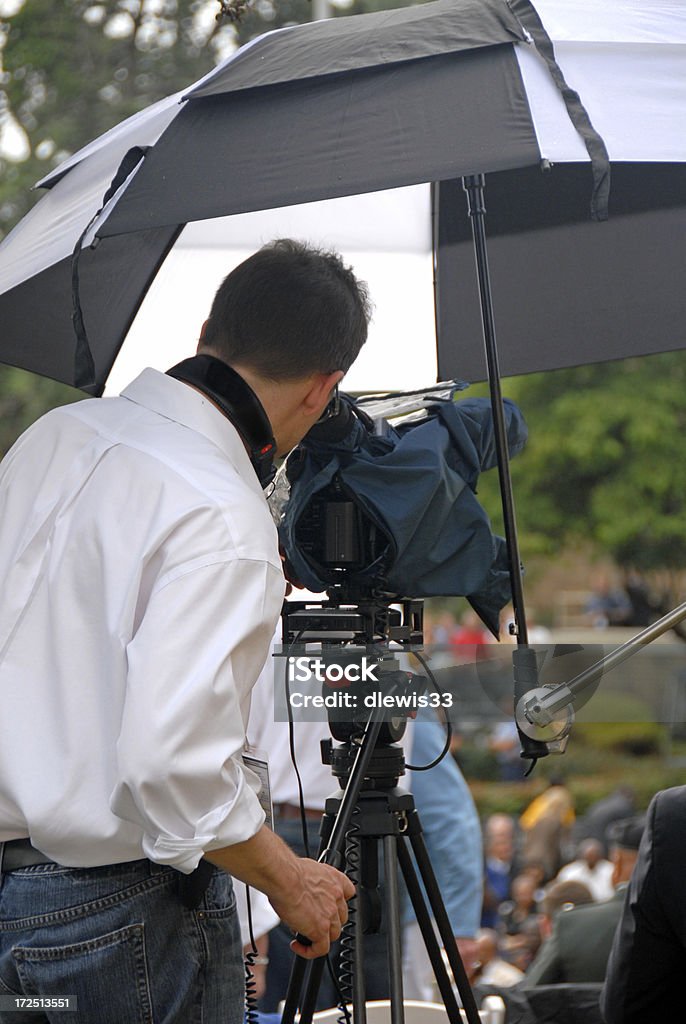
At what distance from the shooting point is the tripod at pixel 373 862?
2.40 m

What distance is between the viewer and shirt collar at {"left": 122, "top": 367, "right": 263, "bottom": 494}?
6.51ft

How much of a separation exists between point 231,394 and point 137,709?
0.60m

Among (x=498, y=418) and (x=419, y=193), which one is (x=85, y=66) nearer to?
(x=419, y=193)

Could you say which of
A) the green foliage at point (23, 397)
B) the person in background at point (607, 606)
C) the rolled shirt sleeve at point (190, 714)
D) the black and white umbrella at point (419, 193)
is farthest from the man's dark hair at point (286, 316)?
the person in background at point (607, 606)

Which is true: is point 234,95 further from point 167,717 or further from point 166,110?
point 167,717

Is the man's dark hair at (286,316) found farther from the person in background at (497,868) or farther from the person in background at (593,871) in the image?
the person in background at (497,868)

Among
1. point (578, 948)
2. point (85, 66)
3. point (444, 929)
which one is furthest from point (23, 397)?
point (444, 929)

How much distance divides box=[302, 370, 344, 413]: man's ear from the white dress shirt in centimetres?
23

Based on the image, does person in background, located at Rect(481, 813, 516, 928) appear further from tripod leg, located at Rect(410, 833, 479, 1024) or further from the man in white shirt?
the man in white shirt

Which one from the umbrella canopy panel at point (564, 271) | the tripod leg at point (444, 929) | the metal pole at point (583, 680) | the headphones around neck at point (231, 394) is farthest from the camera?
the umbrella canopy panel at point (564, 271)

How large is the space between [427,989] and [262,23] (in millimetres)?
4840

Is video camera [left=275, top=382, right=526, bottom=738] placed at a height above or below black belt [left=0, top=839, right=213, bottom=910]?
above

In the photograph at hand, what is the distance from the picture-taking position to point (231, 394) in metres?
2.07

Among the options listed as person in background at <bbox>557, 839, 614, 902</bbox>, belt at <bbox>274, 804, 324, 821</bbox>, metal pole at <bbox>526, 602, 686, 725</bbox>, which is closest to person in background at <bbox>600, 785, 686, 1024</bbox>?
metal pole at <bbox>526, 602, 686, 725</bbox>
